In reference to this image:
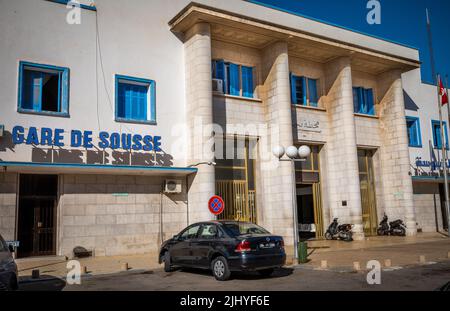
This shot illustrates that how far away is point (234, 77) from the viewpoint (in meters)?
23.2

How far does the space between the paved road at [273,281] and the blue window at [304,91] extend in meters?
14.1

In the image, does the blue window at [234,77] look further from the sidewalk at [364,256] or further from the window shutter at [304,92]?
the sidewalk at [364,256]

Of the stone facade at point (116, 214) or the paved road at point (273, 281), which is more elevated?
the stone facade at point (116, 214)

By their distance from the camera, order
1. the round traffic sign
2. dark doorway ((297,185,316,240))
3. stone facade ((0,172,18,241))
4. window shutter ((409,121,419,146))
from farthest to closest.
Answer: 1. window shutter ((409,121,419,146))
2. dark doorway ((297,185,316,240))
3. stone facade ((0,172,18,241))
4. the round traffic sign

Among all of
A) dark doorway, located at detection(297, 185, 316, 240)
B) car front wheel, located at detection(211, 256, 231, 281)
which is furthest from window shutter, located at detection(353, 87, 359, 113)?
car front wheel, located at detection(211, 256, 231, 281)

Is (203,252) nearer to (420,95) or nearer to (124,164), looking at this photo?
(124,164)

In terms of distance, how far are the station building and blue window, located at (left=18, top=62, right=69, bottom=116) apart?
48 mm

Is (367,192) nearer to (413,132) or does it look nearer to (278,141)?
(413,132)

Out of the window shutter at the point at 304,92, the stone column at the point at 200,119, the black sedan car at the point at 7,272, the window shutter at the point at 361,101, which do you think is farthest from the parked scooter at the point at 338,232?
the black sedan car at the point at 7,272

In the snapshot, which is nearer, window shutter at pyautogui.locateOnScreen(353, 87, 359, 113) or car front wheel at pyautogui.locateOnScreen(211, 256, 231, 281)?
car front wheel at pyautogui.locateOnScreen(211, 256, 231, 281)

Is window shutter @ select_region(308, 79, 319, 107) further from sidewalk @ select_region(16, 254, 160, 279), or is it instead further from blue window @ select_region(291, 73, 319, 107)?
sidewalk @ select_region(16, 254, 160, 279)

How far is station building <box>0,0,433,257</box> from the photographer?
57.5 ft

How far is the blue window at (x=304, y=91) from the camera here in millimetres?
25375

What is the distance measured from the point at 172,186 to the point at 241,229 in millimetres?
8430
